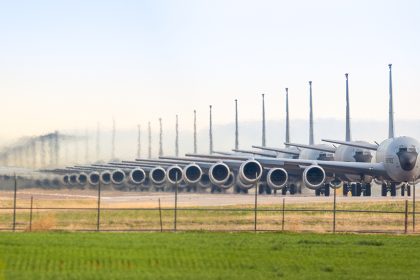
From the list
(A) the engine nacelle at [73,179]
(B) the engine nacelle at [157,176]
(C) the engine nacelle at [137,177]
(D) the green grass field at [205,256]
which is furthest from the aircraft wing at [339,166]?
(D) the green grass field at [205,256]

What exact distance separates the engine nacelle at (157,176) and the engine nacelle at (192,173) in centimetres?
1708

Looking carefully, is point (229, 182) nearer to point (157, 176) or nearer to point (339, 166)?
point (339, 166)

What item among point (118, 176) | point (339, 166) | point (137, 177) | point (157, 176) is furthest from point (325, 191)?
point (118, 176)

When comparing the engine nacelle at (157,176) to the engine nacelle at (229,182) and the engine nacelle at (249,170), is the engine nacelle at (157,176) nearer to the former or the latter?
the engine nacelle at (229,182)

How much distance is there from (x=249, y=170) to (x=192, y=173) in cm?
1208

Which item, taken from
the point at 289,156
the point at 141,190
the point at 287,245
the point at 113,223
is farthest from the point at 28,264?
the point at 141,190

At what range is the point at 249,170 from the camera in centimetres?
7750

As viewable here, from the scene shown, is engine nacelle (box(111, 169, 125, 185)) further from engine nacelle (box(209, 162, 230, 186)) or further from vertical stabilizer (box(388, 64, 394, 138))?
engine nacelle (box(209, 162, 230, 186))

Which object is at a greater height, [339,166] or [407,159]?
[407,159]

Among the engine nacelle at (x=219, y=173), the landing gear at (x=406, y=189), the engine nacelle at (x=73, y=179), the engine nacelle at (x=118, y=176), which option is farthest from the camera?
the engine nacelle at (x=118, y=176)

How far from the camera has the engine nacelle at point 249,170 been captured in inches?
3004

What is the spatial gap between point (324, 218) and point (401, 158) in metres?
28.7

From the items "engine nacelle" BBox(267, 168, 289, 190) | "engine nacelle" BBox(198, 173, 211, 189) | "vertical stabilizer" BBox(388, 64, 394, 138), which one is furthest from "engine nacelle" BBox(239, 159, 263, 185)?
"vertical stabilizer" BBox(388, 64, 394, 138)

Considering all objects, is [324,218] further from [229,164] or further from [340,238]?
[229,164]
